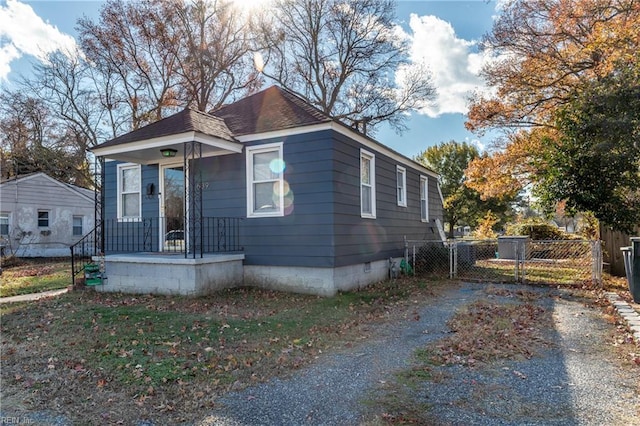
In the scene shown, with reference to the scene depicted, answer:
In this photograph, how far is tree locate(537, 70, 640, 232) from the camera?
711cm

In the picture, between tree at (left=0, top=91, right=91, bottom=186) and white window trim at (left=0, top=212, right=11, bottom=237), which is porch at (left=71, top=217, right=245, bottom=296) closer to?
white window trim at (left=0, top=212, right=11, bottom=237)

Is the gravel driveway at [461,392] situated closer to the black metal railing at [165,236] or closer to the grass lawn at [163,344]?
the grass lawn at [163,344]

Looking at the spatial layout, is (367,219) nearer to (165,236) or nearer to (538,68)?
(165,236)

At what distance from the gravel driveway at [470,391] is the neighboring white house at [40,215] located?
1896 centimetres

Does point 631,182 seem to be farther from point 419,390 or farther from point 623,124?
point 419,390

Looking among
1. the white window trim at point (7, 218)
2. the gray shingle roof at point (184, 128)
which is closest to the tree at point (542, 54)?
the gray shingle roof at point (184, 128)

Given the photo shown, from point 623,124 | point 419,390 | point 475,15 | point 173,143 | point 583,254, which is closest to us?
point 419,390

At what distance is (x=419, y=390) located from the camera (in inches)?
130

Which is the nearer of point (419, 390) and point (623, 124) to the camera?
point (419, 390)

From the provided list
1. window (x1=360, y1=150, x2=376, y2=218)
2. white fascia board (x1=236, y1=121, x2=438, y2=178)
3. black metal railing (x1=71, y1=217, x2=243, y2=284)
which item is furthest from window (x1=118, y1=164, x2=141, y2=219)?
window (x1=360, y1=150, x2=376, y2=218)

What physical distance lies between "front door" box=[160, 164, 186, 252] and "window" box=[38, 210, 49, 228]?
1405 centimetres

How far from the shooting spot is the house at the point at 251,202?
749 centimetres

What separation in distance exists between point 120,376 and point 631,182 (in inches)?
369

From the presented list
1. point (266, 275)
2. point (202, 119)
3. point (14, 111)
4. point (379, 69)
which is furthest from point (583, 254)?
point (14, 111)
